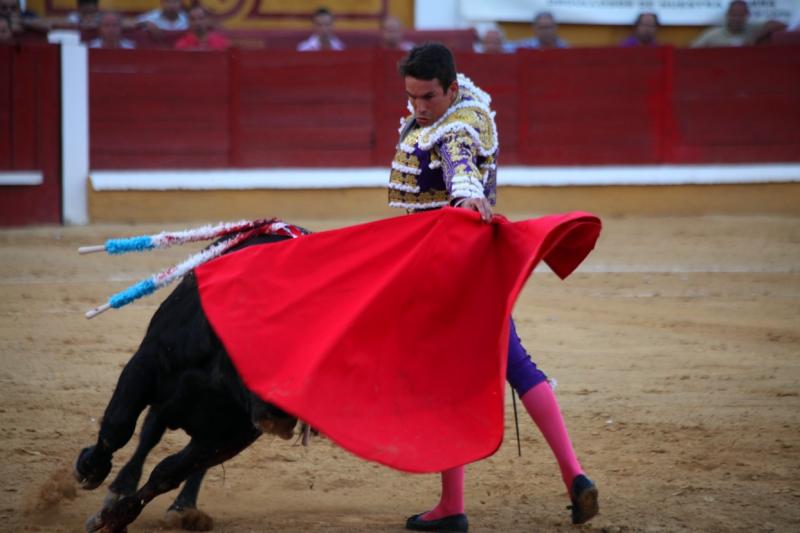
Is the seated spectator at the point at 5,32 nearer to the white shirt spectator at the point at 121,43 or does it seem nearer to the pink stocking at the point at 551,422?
the white shirt spectator at the point at 121,43

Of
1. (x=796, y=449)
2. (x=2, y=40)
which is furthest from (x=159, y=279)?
(x=2, y=40)

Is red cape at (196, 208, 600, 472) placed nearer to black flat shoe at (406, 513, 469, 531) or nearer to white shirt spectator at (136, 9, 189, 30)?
black flat shoe at (406, 513, 469, 531)

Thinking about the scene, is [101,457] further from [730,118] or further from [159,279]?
[730,118]

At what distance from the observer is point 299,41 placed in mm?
8406

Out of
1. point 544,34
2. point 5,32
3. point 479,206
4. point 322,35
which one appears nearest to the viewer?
point 479,206

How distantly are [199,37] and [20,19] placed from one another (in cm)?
115

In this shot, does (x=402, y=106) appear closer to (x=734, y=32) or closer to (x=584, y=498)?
(x=734, y=32)

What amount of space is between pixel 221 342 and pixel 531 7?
6601 millimetres

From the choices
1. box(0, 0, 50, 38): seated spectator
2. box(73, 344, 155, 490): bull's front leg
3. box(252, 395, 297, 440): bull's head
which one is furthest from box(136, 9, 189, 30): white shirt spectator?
box(252, 395, 297, 440): bull's head

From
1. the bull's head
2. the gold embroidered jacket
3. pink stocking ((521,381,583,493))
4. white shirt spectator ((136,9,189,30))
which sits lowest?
pink stocking ((521,381,583,493))

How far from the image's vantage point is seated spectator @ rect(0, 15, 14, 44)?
7.53 metres

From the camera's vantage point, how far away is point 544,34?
328 inches

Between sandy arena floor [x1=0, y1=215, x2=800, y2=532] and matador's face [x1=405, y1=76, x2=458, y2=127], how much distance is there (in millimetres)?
953

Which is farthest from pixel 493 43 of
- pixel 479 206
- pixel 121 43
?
pixel 479 206
